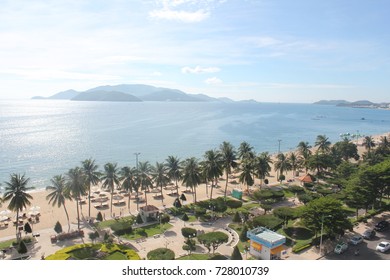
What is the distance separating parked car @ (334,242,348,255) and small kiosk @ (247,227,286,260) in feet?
22.5

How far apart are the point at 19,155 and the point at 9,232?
247 ft

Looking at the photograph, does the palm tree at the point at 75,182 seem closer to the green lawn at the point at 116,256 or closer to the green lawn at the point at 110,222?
the green lawn at the point at 110,222

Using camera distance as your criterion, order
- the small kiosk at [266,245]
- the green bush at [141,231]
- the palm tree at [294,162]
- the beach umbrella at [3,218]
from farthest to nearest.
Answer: the palm tree at [294,162], the beach umbrella at [3,218], the green bush at [141,231], the small kiosk at [266,245]

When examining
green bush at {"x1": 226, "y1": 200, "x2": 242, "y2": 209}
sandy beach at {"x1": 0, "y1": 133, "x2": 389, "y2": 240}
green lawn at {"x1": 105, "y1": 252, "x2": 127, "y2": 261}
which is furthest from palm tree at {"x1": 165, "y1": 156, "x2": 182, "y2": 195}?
green lawn at {"x1": 105, "y1": 252, "x2": 127, "y2": 261}

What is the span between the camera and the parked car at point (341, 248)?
36.3 meters

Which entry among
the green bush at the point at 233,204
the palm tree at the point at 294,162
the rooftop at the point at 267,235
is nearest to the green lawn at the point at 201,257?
the rooftop at the point at 267,235

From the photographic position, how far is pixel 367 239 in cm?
4047

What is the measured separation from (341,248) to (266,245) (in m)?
9.75

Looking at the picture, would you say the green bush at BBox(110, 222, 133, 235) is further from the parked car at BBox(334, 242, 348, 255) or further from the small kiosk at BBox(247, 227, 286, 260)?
the parked car at BBox(334, 242, 348, 255)

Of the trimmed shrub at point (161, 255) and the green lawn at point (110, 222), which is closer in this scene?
the trimmed shrub at point (161, 255)

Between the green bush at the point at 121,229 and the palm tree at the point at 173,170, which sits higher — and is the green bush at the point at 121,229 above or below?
below

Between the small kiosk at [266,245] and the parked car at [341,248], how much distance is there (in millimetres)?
6857

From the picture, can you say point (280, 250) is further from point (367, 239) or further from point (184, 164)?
point (184, 164)

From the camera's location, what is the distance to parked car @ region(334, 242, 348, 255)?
3634 centimetres
